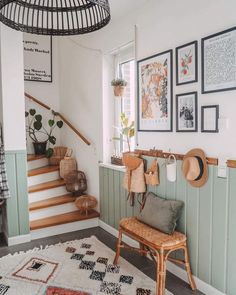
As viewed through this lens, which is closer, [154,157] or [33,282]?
[33,282]

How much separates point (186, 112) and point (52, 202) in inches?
80.7

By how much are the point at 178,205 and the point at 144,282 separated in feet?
2.23

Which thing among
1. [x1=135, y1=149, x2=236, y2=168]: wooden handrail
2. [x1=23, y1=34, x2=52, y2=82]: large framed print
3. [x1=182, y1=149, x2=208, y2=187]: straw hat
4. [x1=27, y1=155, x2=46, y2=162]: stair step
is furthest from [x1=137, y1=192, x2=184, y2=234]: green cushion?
[x1=23, y1=34, x2=52, y2=82]: large framed print

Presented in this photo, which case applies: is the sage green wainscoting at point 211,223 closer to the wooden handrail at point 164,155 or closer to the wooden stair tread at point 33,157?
the wooden handrail at point 164,155

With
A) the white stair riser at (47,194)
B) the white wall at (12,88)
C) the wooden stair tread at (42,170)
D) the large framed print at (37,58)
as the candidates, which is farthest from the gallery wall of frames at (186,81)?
the large framed print at (37,58)

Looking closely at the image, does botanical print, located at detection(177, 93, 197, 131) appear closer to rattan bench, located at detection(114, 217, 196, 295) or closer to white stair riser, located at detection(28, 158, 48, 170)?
rattan bench, located at detection(114, 217, 196, 295)

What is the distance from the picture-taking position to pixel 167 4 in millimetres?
2340

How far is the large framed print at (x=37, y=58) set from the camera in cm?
421

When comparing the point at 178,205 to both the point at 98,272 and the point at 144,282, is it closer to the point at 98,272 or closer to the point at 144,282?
the point at 144,282

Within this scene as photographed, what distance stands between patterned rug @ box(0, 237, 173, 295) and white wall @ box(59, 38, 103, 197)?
3.26 ft

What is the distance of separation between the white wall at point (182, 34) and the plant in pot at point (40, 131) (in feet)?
5.87

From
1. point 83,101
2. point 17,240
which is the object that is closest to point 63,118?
point 83,101

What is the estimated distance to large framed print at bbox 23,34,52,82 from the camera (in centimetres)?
421

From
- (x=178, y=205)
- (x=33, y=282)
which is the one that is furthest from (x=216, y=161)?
(x=33, y=282)
